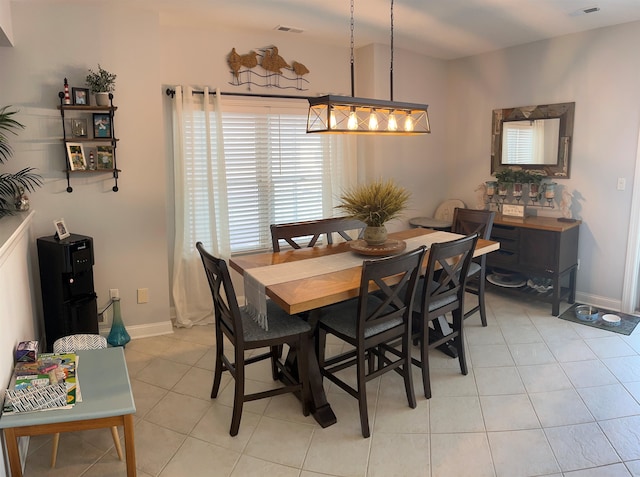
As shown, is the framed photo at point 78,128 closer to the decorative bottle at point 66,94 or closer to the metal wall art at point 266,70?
the decorative bottle at point 66,94

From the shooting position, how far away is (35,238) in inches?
130

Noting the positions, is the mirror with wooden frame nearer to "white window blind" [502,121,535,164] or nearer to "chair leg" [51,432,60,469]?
"white window blind" [502,121,535,164]

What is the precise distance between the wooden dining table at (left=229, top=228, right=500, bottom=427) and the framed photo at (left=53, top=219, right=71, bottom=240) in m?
1.25

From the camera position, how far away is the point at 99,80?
3270mm

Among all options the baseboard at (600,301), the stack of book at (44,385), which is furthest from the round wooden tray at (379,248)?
the baseboard at (600,301)

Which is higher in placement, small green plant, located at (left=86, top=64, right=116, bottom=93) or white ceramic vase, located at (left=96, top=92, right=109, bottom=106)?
small green plant, located at (left=86, top=64, right=116, bottom=93)

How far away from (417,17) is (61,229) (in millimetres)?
3126

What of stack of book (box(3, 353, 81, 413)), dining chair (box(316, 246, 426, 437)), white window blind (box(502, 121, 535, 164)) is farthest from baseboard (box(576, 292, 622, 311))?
stack of book (box(3, 353, 81, 413))

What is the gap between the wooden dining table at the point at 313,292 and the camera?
91.4 inches

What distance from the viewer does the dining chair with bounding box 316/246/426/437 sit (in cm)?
238

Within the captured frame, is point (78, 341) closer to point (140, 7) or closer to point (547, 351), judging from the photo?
point (140, 7)

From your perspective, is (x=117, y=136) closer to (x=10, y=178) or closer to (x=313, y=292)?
(x=10, y=178)

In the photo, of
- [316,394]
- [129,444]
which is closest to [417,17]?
[316,394]

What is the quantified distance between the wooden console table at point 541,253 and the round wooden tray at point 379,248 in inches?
66.9
